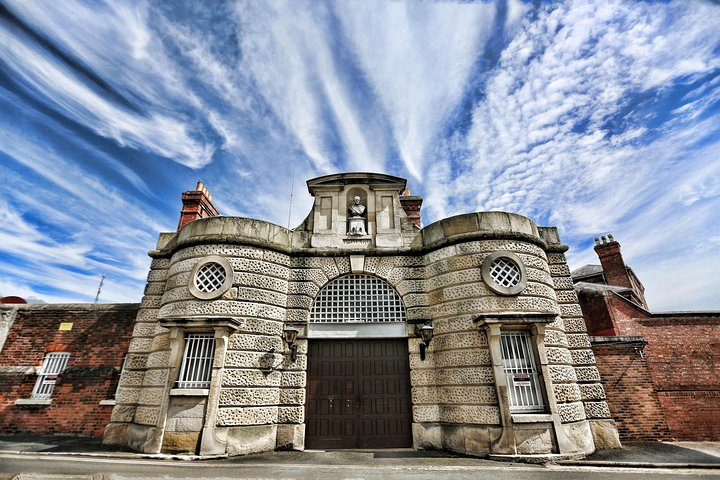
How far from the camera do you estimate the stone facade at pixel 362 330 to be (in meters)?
8.66

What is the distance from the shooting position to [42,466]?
23.5 ft

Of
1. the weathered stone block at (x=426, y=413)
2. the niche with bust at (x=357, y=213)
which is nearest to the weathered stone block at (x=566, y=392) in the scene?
the weathered stone block at (x=426, y=413)

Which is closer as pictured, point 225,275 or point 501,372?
point 501,372

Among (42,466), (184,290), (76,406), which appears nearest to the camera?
(42,466)

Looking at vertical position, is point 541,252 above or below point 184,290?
above

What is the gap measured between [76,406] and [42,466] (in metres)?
4.37

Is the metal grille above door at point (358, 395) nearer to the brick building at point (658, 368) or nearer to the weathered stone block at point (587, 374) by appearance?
the weathered stone block at point (587, 374)

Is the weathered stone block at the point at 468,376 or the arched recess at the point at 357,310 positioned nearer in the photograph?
the weathered stone block at the point at 468,376

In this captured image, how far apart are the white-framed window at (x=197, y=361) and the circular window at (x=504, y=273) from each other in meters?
8.35

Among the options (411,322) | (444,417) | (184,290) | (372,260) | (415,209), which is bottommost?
(444,417)

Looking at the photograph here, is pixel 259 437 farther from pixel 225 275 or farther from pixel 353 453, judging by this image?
pixel 225 275

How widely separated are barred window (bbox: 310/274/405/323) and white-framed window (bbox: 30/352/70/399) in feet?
31.2

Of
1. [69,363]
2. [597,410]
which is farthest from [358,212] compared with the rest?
[69,363]

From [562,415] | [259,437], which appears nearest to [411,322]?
[562,415]
